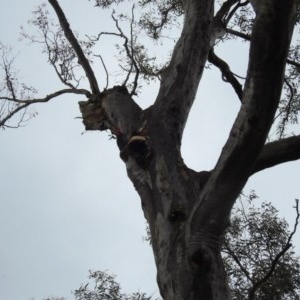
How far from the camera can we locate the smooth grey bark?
78.3 inches

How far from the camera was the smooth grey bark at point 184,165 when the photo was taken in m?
1.99

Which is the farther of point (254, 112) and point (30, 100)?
point (30, 100)

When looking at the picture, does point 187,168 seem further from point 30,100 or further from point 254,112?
point 30,100

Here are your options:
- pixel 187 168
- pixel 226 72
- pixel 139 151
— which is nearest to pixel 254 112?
pixel 187 168

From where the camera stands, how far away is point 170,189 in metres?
2.70

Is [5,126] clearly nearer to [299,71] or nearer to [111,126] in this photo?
[111,126]

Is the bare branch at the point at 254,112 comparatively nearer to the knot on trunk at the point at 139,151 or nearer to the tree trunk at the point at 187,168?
the tree trunk at the point at 187,168

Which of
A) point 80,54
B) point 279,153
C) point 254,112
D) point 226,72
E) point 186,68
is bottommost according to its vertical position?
point 254,112

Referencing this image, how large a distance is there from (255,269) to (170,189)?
284 centimetres

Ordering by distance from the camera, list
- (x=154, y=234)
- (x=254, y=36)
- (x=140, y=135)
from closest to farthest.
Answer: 1. (x=254, y=36)
2. (x=154, y=234)
3. (x=140, y=135)

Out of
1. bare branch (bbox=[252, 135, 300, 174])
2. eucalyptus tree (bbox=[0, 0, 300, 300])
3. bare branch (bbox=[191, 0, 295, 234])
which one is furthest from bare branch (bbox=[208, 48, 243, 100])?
bare branch (bbox=[191, 0, 295, 234])

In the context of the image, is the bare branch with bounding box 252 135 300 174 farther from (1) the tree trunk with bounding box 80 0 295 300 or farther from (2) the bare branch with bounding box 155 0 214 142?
(2) the bare branch with bounding box 155 0 214 142

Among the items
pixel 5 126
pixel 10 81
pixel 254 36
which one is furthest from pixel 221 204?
pixel 10 81

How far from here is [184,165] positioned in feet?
9.41
